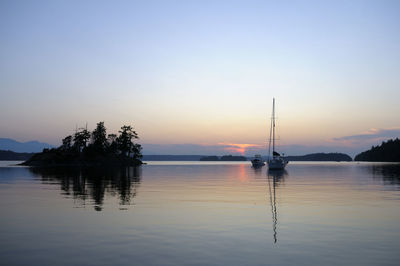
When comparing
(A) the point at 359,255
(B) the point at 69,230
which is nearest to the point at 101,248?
(B) the point at 69,230

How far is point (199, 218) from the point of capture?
24.9m

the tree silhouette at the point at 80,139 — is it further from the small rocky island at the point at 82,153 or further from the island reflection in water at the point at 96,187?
the island reflection in water at the point at 96,187

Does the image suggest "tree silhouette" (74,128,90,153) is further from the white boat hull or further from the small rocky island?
the white boat hull

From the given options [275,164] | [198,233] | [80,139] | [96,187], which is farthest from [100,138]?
[198,233]

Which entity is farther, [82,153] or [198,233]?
[82,153]

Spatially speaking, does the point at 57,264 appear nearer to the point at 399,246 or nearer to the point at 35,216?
the point at 35,216

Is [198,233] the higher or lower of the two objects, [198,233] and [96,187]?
Answer: the higher

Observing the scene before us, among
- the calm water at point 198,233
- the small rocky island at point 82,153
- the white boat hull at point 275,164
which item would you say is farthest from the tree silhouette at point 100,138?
the calm water at point 198,233

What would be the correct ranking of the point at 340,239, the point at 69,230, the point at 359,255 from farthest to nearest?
the point at 69,230, the point at 340,239, the point at 359,255

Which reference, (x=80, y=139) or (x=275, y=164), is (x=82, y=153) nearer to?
(x=80, y=139)

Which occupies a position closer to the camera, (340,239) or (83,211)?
(340,239)

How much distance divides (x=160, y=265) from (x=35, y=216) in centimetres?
1500

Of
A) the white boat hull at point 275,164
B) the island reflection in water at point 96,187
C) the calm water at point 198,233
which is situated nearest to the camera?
the calm water at point 198,233

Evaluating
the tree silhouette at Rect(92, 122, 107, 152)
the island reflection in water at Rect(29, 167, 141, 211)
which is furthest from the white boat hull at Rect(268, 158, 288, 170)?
the tree silhouette at Rect(92, 122, 107, 152)
